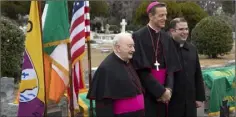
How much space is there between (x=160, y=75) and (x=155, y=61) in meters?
0.17

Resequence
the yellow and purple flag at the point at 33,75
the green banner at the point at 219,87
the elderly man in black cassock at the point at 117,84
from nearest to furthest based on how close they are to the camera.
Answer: the elderly man in black cassock at the point at 117,84, the yellow and purple flag at the point at 33,75, the green banner at the point at 219,87

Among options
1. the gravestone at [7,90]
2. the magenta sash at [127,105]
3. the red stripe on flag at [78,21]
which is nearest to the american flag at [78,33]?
the red stripe on flag at [78,21]

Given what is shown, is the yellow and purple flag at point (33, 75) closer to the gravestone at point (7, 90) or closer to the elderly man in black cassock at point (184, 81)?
the elderly man in black cassock at point (184, 81)

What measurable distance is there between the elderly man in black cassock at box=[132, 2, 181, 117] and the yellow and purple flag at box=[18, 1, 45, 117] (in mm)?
A: 1108

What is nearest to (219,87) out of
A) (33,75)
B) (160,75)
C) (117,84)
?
(160,75)

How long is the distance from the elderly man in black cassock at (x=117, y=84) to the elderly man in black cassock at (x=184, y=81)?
1.11m

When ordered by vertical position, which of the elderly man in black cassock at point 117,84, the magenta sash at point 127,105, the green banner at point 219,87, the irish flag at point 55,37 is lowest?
the green banner at point 219,87

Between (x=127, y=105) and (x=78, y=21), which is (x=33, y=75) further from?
(x=127, y=105)

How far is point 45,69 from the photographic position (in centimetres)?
489

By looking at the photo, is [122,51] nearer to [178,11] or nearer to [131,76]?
[131,76]

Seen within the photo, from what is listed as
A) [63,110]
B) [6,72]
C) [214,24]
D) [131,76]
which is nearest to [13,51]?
[6,72]

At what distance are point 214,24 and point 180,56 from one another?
35.8 feet

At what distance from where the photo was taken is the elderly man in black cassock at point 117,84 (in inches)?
146

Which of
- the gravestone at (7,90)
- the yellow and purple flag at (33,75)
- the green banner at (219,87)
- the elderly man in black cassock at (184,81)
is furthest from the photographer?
the green banner at (219,87)
